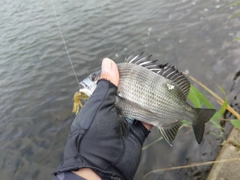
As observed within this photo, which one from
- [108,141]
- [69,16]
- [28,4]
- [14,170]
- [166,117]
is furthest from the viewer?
[28,4]

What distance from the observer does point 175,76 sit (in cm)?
295

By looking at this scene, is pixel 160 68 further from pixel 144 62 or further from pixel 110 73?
pixel 110 73

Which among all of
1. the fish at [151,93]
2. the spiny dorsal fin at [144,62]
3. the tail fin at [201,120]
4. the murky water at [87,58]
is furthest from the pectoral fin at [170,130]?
the murky water at [87,58]

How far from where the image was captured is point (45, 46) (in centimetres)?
884

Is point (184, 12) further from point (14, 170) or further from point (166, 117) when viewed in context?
point (14, 170)

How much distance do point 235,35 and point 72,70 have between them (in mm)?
4598

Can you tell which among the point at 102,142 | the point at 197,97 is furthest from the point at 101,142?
the point at 197,97

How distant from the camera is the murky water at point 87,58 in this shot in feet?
15.8

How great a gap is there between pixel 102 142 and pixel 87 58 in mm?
5328

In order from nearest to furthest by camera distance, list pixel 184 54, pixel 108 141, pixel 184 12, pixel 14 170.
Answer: pixel 108 141
pixel 14 170
pixel 184 54
pixel 184 12

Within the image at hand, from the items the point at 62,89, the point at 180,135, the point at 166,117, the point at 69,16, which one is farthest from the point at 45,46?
the point at 166,117

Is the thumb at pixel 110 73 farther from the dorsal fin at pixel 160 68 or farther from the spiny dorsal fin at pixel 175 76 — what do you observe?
the spiny dorsal fin at pixel 175 76

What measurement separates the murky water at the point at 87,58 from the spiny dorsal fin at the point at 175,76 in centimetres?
164

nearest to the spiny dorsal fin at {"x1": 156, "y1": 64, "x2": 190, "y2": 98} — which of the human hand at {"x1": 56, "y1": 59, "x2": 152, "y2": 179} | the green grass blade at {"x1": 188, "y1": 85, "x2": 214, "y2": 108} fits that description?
the green grass blade at {"x1": 188, "y1": 85, "x2": 214, "y2": 108}
